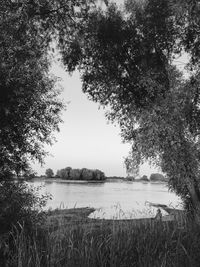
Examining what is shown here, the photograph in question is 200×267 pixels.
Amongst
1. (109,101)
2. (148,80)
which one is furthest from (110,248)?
(109,101)

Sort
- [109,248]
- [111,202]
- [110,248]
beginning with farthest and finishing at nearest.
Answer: [111,202], [109,248], [110,248]

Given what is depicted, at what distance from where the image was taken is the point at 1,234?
1028 centimetres


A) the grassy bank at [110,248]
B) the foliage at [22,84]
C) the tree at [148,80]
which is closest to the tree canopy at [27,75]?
the foliage at [22,84]

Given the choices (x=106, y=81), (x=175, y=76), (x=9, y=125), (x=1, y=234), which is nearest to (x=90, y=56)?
(x=106, y=81)

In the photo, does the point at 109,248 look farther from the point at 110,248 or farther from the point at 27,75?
the point at 27,75

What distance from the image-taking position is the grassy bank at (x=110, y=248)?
299 inches

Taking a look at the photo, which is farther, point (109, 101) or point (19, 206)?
point (109, 101)

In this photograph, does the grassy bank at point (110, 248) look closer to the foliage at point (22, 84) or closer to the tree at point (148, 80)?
the foliage at point (22, 84)

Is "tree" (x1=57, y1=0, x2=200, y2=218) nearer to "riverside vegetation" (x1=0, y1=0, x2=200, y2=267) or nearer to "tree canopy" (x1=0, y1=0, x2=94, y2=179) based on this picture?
"riverside vegetation" (x1=0, y1=0, x2=200, y2=267)

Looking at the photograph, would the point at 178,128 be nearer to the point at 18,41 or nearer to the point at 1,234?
the point at 18,41

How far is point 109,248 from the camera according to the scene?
27.8ft

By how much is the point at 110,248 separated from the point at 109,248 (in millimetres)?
621

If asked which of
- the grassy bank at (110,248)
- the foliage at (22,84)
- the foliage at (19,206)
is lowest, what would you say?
the grassy bank at (110,248)

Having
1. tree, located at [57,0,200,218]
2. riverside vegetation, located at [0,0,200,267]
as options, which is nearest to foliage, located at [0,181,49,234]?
riverside vegetation, located at [0,0,200,267]
